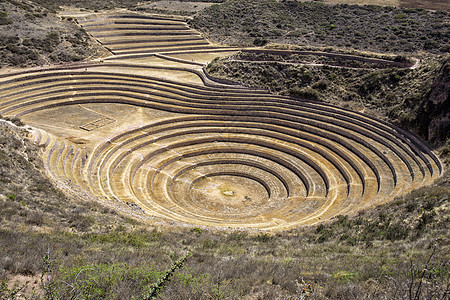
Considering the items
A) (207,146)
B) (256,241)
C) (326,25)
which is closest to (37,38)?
(207,146)

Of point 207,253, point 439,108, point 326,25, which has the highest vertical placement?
point 326,25

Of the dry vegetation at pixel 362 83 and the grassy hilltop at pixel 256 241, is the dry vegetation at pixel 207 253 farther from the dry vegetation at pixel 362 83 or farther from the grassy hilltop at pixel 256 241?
the dry vegetation at pixel 362 83

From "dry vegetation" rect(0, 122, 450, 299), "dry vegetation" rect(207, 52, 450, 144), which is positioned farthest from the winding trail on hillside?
"dry vegetation" rect(0, 122, 450, 299)

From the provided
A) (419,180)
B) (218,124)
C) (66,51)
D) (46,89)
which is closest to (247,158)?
(218,124)

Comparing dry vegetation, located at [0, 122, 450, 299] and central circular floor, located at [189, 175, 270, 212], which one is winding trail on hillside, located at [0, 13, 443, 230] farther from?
dry vegetation, located at [0, 122, 450, 299]

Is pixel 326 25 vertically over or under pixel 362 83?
over

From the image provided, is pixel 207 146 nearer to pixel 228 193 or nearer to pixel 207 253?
pixel 228 193

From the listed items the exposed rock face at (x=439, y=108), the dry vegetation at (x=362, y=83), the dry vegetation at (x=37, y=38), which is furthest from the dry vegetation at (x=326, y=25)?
the dry vegetation at (x=37, y=38)
